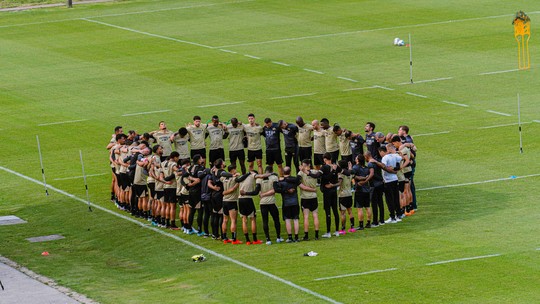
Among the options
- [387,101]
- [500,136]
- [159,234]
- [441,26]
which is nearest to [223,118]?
[387,101]

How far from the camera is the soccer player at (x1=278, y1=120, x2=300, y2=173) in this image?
37906mm

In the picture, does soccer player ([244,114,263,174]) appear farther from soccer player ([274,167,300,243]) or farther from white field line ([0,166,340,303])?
soccer player ([274,167,300,243])

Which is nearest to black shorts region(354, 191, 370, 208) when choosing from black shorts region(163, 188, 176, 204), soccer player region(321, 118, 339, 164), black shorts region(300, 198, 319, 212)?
black shorts region(300, 198, 319, 212)

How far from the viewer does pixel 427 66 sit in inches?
2213

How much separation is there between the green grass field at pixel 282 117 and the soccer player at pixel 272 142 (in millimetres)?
4303

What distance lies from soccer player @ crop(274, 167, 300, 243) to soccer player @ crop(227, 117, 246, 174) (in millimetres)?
6348

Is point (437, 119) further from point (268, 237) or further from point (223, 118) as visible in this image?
point (268, 237)

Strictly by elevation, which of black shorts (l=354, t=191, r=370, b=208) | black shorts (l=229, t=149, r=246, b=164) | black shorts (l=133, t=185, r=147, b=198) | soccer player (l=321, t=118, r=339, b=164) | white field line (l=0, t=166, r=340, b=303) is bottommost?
white field line (l=0, t=166, r=340, b=303)

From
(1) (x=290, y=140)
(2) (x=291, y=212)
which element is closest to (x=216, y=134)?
(1) (x=290, y=140)

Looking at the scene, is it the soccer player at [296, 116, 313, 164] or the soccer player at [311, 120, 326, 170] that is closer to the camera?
the soccer player at [311, 120, 326, 170]

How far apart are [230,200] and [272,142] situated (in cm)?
646

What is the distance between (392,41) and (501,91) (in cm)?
1263

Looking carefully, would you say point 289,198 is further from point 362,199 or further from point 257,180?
point 362,199

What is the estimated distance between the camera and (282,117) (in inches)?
1891
